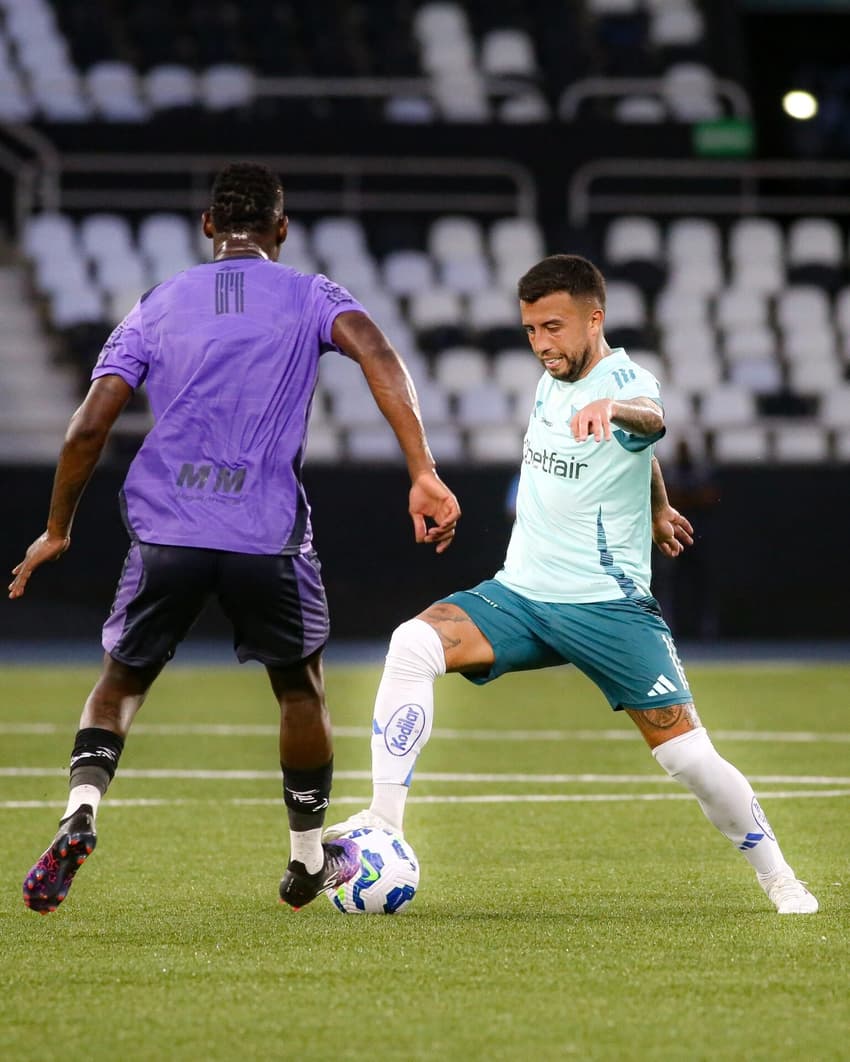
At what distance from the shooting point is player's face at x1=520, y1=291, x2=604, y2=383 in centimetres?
577

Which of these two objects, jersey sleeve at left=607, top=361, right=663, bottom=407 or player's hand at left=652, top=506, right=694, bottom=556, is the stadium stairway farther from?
jersey sleeve at left=607, top=361, right=663, bottom=407

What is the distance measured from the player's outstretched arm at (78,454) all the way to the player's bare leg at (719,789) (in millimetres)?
1729

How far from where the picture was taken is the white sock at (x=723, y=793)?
5645 millimetres

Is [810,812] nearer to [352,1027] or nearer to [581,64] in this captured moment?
[352,1027]

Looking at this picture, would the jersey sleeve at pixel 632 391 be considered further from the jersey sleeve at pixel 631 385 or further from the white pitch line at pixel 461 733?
the white pitch line at pixel 461 733

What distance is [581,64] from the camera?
2427 cm

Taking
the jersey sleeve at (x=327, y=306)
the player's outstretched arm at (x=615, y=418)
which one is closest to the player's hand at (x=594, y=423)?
the player's outstretched arm at (x=615, y=418)

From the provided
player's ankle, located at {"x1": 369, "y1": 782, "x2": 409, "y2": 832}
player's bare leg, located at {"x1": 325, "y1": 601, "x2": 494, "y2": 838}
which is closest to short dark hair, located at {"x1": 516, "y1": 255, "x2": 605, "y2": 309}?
player's bare leg, located at {"x1": 325, "y1": 601, "x2": 494, "y2": 838}

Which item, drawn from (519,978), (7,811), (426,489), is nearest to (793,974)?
(519,978)

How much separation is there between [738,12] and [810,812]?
20.6 meters

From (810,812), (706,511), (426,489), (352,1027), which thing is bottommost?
(706,511)

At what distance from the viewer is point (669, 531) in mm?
6145

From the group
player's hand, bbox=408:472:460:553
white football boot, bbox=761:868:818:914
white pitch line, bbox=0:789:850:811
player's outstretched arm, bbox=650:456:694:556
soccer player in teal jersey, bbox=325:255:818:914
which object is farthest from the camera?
white pitch line, bbox=0:789:850:811

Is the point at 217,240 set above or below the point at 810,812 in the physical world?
above
